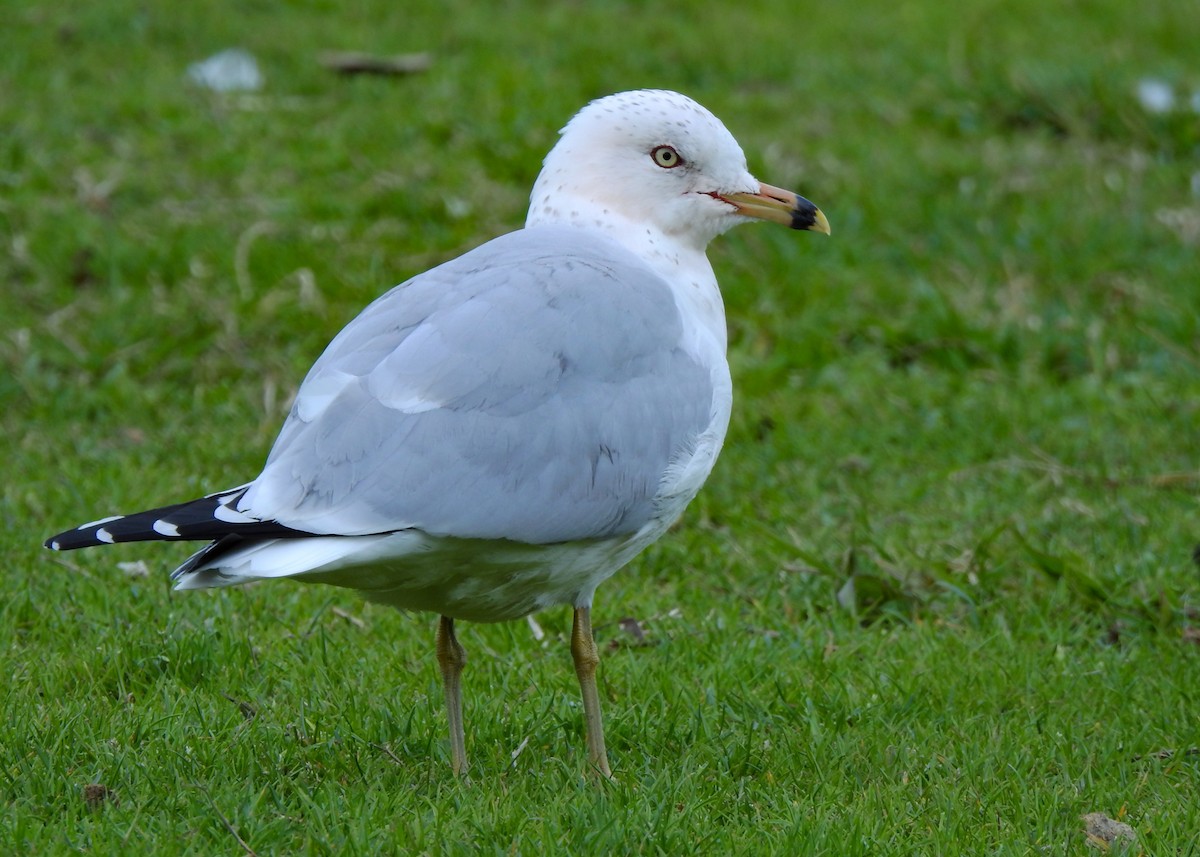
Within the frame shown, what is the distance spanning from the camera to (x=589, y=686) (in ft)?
12.1

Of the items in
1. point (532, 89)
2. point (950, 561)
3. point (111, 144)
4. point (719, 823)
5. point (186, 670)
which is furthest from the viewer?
point (532, 89)

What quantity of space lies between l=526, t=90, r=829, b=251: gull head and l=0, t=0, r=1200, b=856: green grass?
117cm

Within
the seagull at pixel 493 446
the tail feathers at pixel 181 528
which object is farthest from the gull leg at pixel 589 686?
the tail feathers at pixel 181 528

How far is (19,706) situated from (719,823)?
63.6 inches

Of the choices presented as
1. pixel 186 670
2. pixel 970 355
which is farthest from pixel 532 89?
pixel 186 670

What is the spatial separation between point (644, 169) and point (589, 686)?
125cm

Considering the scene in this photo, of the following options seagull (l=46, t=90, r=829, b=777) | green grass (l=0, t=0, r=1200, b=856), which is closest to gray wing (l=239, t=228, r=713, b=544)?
seagull (l=46, t=90, r=829, b=777)

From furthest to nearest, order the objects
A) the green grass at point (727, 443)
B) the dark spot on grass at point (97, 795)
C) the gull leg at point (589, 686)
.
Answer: the gull leg at point (589, 686)
the green grass at point (727, 443)
the dark spot on grass at point (97, 795)

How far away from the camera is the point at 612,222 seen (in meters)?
3.96

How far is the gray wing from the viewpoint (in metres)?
3.21

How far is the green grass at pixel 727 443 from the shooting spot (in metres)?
3.52

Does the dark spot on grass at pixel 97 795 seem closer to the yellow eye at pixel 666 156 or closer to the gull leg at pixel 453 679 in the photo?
the gull leg at pixel 453 679

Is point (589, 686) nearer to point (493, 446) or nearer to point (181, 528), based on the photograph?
point (493, 446)

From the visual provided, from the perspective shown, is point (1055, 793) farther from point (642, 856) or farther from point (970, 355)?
point (970, 355)
